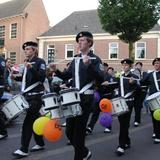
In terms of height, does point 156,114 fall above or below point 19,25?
below

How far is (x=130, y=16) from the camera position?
27438mm

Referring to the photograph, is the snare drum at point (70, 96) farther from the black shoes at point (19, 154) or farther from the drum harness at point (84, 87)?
the black shoes at point (19, 154)

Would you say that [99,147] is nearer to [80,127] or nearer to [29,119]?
[29,119]

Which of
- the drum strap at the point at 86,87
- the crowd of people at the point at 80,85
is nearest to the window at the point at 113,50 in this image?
the crowd of people at the point at 80,85

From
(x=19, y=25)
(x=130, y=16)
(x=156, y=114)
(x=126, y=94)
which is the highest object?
(x=19, y=25)

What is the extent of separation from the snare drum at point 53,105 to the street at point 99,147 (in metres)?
1.45

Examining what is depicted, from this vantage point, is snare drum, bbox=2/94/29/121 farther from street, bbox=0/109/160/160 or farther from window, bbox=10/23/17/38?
window, bbox=10/23/17/38

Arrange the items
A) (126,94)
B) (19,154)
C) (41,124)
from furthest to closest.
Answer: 1. (126,94)
2. (19,154)
3. (41,124)

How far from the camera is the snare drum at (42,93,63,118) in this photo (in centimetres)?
629

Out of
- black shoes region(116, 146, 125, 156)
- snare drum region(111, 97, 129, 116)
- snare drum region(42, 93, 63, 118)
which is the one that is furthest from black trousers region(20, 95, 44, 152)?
black shoes region(116, 146, 125, 156)

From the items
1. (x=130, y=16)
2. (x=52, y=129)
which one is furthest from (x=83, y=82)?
(x=130, y=16)

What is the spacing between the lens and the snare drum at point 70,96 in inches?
238

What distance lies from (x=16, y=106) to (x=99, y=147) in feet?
7.45

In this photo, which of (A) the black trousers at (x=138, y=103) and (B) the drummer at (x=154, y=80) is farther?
(A) the black trousers at (x=138, y=103)
